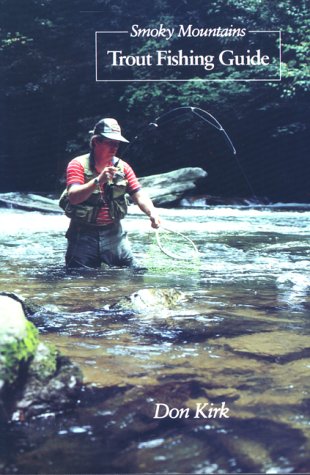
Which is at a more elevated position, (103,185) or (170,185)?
(170,185)

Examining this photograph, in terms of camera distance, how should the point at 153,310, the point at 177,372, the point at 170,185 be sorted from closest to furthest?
the point at 177,372 → the point at 153,310 → the point at 170,185

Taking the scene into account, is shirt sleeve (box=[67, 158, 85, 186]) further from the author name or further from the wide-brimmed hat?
the author name

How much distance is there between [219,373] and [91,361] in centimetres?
54

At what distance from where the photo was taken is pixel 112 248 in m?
4.93

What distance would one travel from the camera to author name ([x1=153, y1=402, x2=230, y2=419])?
6.09 feet

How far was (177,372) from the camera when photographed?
89.4 inches

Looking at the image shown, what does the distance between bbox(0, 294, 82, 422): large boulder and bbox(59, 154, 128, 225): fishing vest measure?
2.58 meters

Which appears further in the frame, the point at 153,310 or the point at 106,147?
the point at 106,147

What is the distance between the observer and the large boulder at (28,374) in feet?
6.02

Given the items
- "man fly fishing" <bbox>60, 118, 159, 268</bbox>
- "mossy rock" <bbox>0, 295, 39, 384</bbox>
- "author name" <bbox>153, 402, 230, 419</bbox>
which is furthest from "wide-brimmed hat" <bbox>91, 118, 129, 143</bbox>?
"author name" <bbox>153, 402, 230, 419</bbox>

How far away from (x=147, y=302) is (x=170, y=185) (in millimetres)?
10178

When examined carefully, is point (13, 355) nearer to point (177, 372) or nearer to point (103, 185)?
point (177, 372)

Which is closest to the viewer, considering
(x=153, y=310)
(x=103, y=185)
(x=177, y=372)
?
(x=177, y=372)

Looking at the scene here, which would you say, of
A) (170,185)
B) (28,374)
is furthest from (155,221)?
(170,185)
